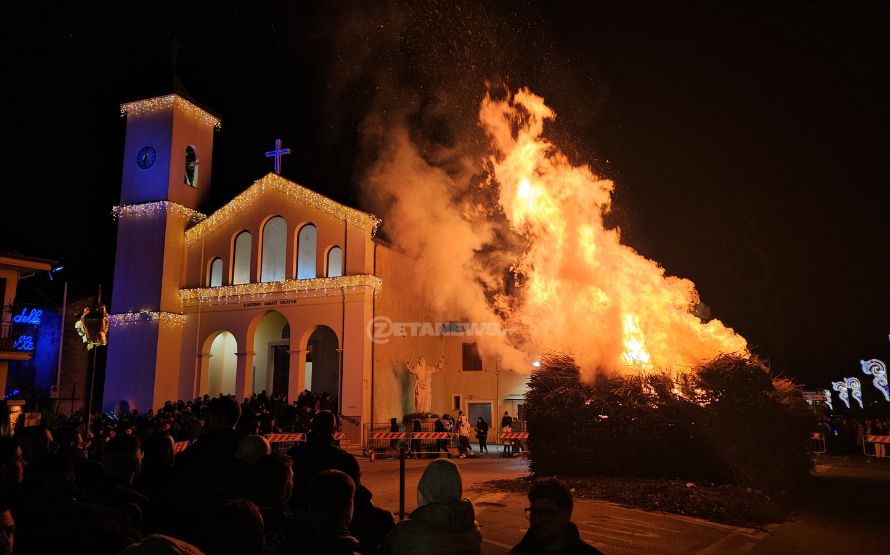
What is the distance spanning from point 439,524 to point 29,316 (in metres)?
34.5

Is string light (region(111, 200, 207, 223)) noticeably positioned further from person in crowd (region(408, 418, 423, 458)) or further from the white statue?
person in crowd (region(408, 418, 423, 458))

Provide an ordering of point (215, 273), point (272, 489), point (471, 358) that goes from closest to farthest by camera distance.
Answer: point (272, 489)
point (215, 273)
point (471, 358)

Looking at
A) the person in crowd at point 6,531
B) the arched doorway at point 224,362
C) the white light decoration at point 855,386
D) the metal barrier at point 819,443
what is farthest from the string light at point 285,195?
the white light decoration at point 855,386

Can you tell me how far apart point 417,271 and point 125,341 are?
1398 cm

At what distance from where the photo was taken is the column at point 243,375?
28.0 m

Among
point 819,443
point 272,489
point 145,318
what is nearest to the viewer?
point 272,489

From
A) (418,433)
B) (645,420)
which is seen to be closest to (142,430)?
(418,433)

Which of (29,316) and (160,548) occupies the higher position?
(29,316)

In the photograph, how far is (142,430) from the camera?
16.9 metres

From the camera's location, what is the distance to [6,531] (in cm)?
378

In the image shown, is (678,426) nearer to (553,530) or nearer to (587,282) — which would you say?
(587,282)

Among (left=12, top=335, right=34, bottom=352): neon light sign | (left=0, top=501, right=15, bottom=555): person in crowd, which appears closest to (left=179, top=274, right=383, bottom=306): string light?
(left=12, top=335, right=34, bottom=352): neon light sign

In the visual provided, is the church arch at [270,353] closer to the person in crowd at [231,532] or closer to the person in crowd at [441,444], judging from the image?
the person in crowd at [441,444]

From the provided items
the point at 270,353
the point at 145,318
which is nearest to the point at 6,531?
the point at 145,318
